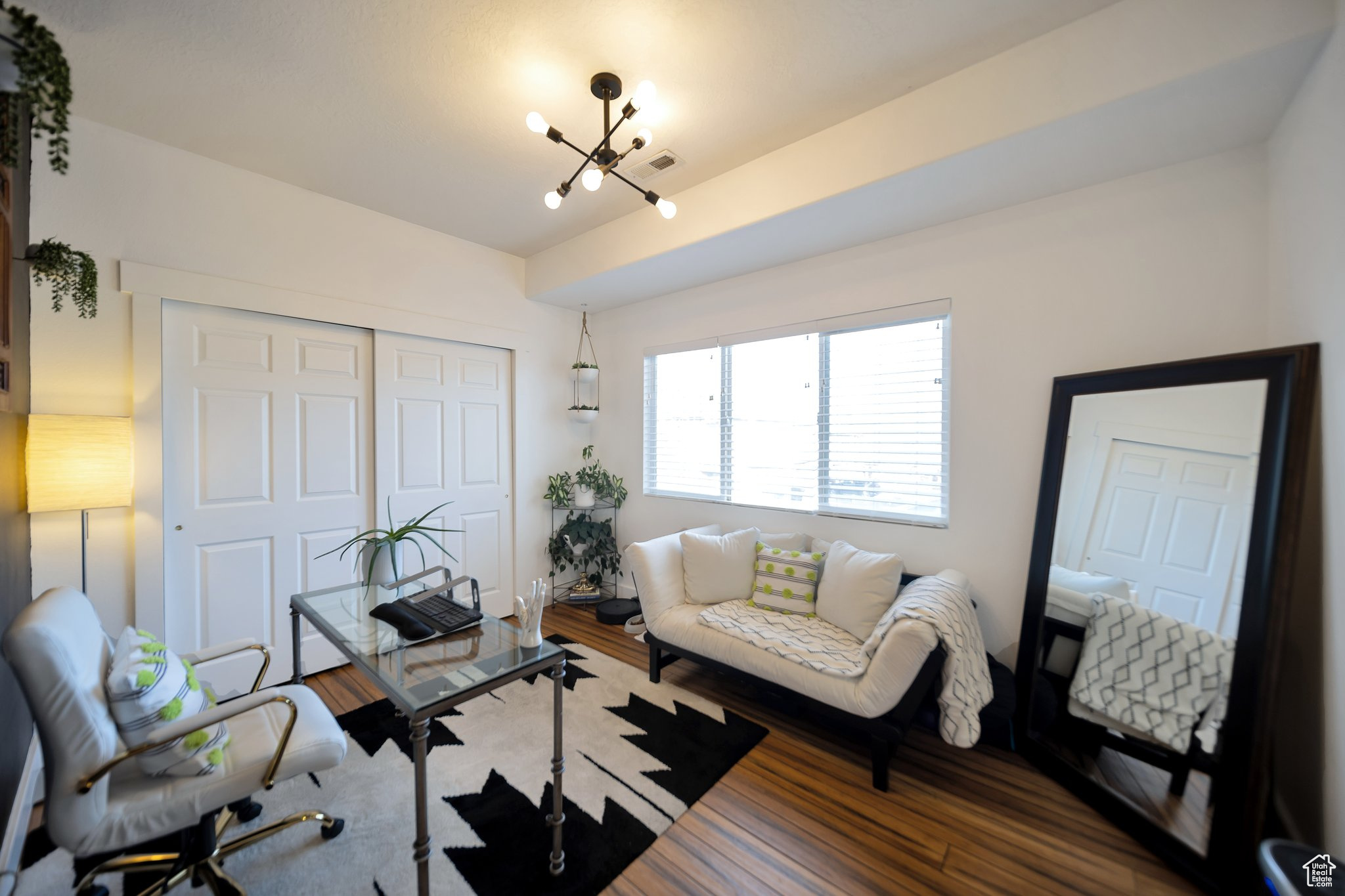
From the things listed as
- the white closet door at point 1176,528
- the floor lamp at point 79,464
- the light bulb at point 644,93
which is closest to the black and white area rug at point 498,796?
the floor lamp at point 79,464

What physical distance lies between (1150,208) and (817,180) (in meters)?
1.39

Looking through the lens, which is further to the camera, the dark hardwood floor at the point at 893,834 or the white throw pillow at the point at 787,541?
the white throw pillow at the point at 787,541

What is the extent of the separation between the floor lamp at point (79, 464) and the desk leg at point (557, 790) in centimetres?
201

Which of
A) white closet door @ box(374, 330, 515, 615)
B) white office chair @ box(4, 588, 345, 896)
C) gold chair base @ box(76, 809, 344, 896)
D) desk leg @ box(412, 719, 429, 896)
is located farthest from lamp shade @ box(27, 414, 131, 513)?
desk leg @ box(412, 719, 429, 896)

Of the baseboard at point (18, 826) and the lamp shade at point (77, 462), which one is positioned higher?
the lamp shade at point (77, 462)

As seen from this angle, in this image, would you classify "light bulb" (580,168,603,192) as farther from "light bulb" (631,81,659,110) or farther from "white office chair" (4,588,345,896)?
"white office chair" (4,588,345,896)

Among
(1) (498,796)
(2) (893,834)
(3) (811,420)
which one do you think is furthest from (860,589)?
(1) (498,796)

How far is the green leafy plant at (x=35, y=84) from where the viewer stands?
3.06 ft

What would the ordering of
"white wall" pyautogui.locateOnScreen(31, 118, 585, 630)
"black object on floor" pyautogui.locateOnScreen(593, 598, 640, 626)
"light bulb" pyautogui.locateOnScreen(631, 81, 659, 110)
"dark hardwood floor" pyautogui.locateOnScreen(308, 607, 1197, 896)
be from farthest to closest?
"black object on floor" pyautogui.locateOnScreen(593, 598, 640, 626) → "white wall" pyautogui.locateOnScreen(31, 118, 585, 630) → "light bulb" pyautogui.locateOnScreen(631, 81, 659, 110) → "dark hardwood floor" pyautogui.locateOnScreen(308, 607, 1197, 896)

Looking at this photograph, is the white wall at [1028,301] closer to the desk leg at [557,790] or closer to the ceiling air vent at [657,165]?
the ceiling air vent at [657,165]

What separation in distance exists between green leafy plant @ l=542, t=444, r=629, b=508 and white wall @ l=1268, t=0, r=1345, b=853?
3.53 m

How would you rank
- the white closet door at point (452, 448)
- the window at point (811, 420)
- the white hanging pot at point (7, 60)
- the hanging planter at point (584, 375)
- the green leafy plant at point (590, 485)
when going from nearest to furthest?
the white hanging pot at point (7, 60) < the window at point (811, 420) < the white closet door at point (452, 448) < the green leafy plant at point (590, 485) < the hanging planter at point (584, 375)

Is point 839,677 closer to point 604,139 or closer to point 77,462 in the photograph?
point 604,139

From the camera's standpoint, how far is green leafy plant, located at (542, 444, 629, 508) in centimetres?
395
